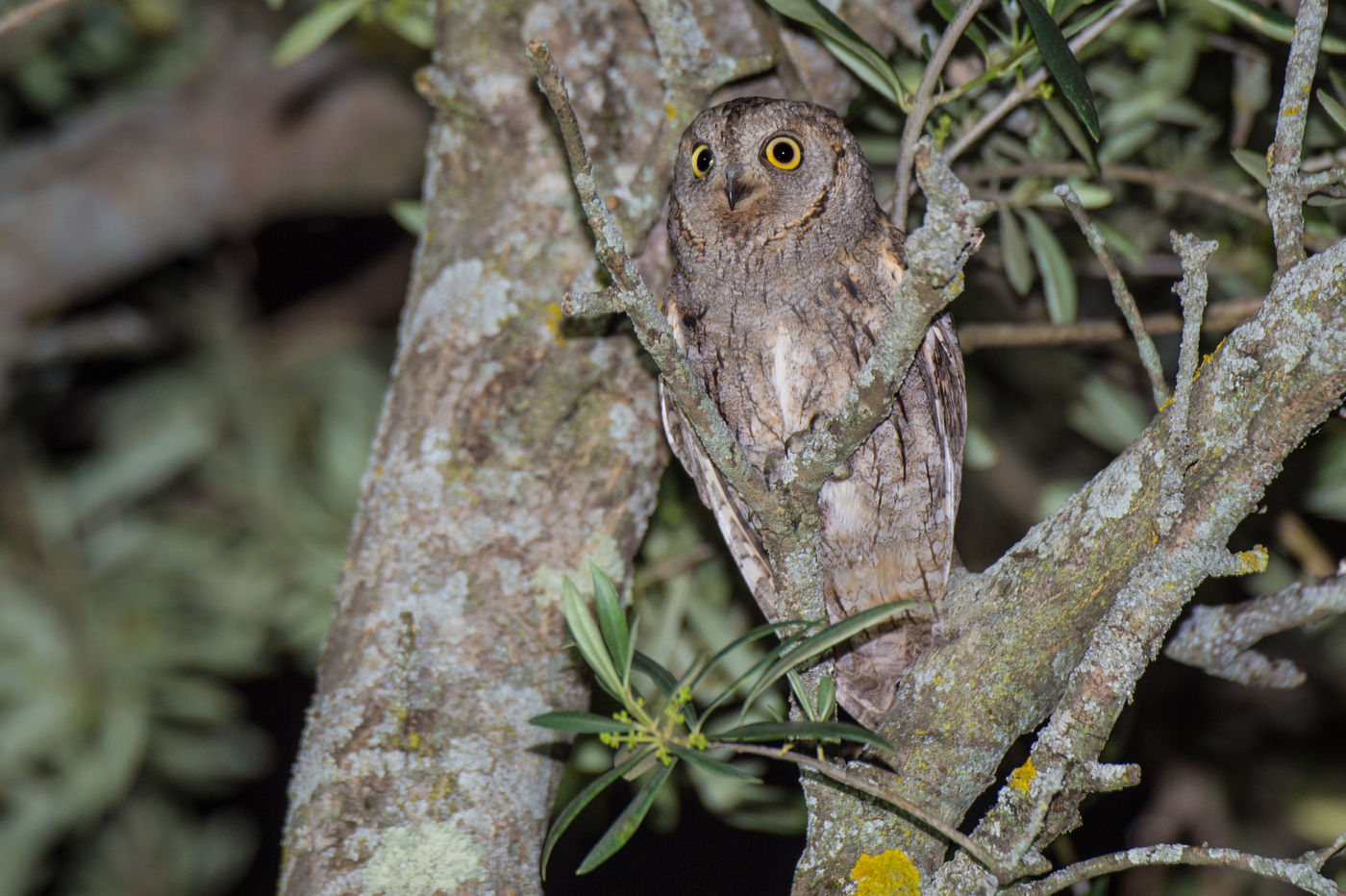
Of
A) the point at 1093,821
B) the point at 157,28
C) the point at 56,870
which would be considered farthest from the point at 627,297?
the point at 56,870

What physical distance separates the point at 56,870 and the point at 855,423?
3812 mm

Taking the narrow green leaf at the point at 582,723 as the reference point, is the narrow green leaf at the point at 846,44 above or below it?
above

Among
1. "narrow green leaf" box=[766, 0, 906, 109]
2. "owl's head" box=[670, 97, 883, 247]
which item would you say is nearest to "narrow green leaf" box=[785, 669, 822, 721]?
"owl's head" box=[670, 97, 883, 247]

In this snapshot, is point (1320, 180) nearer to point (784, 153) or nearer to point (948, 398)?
point (948, 398)

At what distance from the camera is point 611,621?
1.47m

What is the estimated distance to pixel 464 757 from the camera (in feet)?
6.07

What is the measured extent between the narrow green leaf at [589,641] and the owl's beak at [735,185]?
0.92 metres

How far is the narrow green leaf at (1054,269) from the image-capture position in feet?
7.43

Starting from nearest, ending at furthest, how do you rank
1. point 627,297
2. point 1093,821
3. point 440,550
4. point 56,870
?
point 627,297, point 440,550, point 1093,821, point 56,870

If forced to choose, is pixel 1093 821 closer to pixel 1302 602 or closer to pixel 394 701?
pixel 1302 602

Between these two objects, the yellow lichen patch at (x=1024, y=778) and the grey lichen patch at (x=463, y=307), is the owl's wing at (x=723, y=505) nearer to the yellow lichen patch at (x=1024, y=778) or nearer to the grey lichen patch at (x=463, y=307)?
the grey lichen patch at (x=463, y=307)

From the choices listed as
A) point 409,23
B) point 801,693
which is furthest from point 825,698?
point 409,23

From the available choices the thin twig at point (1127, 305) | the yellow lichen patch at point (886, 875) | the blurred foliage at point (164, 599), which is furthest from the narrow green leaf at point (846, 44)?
the blurred foliage at point (164, 599)

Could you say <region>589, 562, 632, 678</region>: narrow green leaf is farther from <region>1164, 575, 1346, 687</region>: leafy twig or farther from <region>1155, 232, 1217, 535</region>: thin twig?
<region>1164, 575, 1346, 687</region>: leafy twig
